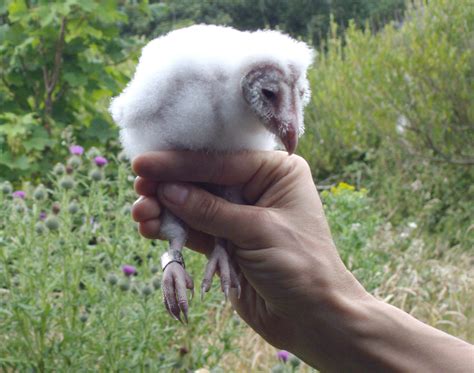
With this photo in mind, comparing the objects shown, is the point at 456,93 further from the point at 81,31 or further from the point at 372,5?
the point at 372,5

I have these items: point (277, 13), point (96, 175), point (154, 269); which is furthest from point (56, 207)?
point (277, 13)

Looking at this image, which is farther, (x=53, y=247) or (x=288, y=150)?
(x=53, y=247)

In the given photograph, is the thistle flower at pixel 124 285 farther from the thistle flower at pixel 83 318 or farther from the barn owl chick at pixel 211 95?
the barn owl chick at pixel 211 95

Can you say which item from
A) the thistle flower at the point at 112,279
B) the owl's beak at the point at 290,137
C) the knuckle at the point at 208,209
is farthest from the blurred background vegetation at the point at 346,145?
the owl's beak at the point at 290,137

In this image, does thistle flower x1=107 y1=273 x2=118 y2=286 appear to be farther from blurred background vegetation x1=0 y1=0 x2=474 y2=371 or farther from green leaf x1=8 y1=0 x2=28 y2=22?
green leaf x1=8 y1=0 x2=28 y2=22

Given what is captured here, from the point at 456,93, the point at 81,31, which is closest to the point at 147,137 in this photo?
the point at 81,31

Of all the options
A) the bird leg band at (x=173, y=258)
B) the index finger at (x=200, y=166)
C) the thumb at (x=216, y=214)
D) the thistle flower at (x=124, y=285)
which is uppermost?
the index finger at (x=200, y=166)
